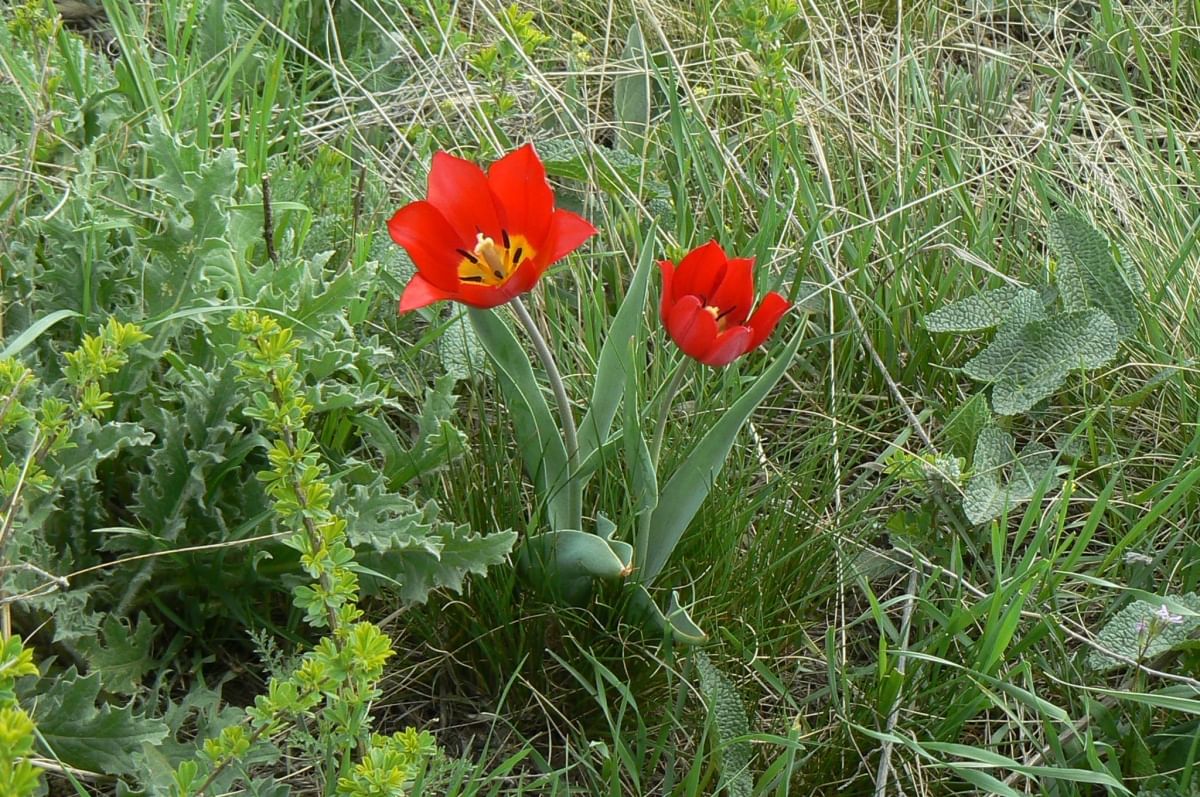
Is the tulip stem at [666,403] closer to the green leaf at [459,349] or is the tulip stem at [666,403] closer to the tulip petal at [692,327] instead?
the tulip petal at [692,327]

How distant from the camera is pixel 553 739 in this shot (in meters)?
1.43

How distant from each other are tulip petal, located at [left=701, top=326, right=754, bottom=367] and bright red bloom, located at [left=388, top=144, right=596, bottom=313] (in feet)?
0.59

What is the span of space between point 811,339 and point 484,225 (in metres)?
0.72

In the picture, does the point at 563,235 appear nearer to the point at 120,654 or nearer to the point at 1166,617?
the point at 120,654

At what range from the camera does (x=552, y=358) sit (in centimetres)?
135

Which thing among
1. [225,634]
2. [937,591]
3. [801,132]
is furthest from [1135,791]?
[801,132]

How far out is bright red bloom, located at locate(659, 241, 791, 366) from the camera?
4.07 ft

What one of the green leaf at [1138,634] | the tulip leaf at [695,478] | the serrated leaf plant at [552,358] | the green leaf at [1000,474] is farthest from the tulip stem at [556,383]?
the green leaf at [1138,634]

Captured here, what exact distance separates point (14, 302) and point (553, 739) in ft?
2.83

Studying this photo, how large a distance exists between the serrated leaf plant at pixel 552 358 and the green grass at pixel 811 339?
52 millimetres

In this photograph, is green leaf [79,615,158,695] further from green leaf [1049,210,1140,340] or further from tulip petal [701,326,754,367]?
green leaf [1049,210,1140,340]

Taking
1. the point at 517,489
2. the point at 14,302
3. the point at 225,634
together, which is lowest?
the point at 225,634

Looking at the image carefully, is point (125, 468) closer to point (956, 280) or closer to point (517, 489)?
point (517, 489)

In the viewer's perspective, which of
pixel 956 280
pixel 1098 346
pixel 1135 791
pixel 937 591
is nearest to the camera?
pixel 1135 791
